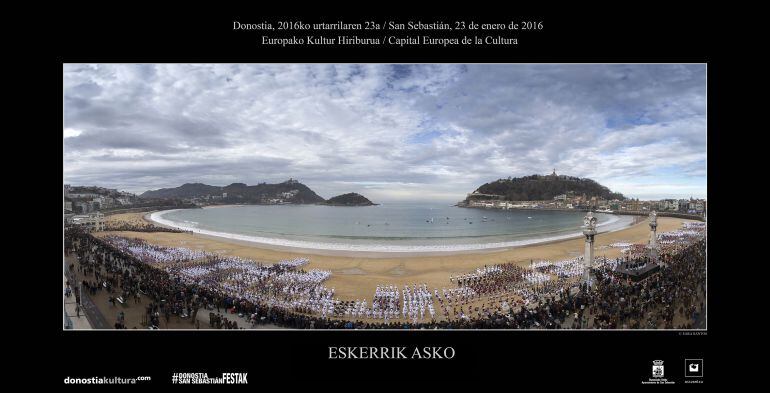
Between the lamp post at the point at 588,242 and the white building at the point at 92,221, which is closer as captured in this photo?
the lamp post at the point at 588,242

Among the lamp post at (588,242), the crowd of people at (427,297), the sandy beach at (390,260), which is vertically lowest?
the sandy beach at (390,260)

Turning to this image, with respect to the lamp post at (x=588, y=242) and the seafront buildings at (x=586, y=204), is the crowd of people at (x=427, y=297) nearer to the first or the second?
the lamp post at (x=588, y=242)

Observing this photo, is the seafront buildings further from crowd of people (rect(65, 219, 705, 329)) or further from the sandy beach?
crowd of people (rect(65, 219, 705, 329))

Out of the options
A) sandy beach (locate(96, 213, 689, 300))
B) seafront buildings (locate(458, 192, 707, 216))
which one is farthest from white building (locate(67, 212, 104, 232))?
seafront buildings (locate(458, 192, 707, 216))
